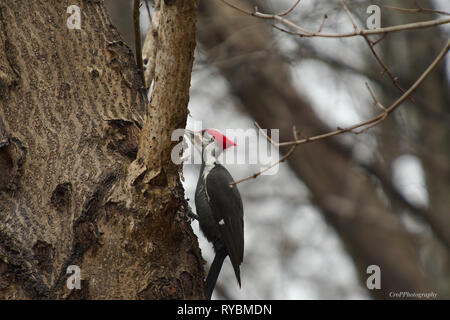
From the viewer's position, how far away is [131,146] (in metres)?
2.19

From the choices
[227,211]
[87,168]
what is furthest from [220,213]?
[87,168]

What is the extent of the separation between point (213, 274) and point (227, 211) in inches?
16.4

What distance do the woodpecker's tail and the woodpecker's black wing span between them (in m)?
0.11

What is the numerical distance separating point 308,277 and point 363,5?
379 centimetres

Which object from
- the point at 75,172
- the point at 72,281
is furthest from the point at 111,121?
the point at 72,281

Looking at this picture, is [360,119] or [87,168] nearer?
[87,168]

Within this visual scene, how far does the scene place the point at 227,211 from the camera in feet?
10.2

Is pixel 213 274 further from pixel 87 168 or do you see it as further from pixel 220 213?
pixel 87 168

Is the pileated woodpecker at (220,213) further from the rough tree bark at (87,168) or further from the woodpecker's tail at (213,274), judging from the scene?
the rough tree bark at (87,168)

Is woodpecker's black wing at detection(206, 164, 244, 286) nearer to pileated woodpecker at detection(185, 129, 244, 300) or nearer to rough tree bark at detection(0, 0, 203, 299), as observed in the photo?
pileated woodpecker at detection(185, 129, 244, 300)

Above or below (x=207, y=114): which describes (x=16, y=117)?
below
